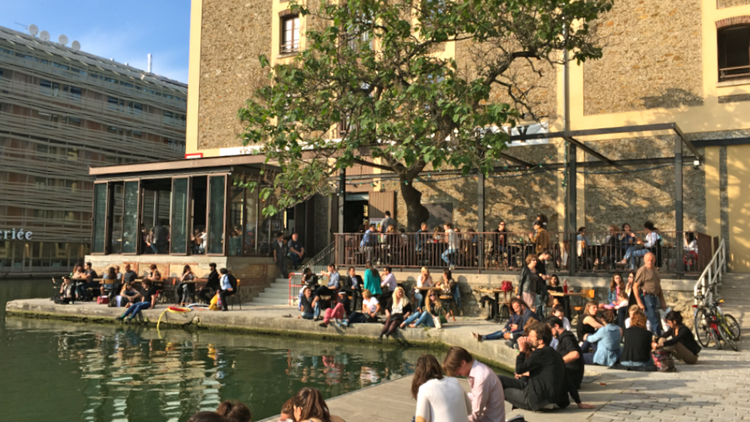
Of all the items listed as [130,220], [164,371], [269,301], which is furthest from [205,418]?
[130,220]

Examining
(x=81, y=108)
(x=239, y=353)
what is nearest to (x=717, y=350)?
(x=239, y=353)

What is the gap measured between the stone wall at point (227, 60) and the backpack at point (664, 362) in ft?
63.4

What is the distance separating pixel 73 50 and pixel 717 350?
5015 centimetres

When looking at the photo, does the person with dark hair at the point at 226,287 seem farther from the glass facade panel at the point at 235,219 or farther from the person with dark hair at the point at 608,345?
the person with dark hair at the point at 608,345

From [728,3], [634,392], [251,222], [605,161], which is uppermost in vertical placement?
[728,3]

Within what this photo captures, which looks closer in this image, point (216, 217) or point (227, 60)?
point (216, 217)

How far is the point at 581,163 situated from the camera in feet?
63.7

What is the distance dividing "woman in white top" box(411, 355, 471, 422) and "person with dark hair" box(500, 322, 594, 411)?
87.0 inches

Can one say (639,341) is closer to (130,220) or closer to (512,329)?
(512,329)

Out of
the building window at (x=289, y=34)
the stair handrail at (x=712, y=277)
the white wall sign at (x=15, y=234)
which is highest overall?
the building window at (x=289, y=34)

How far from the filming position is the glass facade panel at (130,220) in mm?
21797

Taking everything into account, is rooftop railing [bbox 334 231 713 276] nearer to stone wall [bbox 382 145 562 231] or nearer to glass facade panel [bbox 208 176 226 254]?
stone wall [bbox 382 145 562 231]

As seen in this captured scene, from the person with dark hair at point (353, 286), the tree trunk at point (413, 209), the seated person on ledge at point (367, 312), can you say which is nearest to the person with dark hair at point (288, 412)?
the seated person on ledge at point (367, 312)

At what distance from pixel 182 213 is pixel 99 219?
4.31 meters
